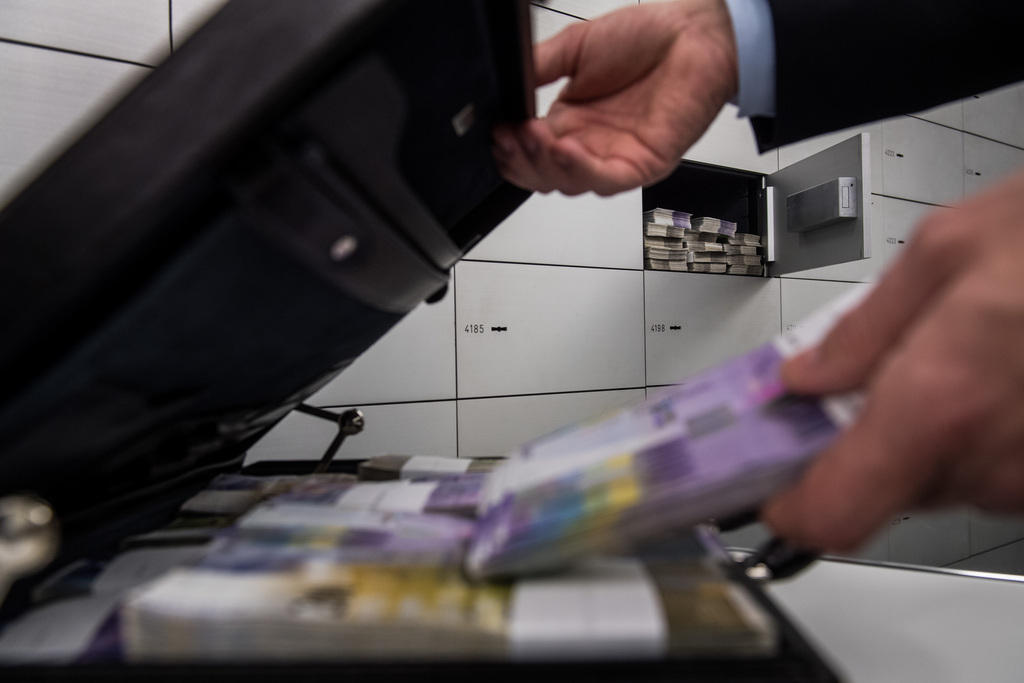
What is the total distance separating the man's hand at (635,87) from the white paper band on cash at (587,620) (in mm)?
550

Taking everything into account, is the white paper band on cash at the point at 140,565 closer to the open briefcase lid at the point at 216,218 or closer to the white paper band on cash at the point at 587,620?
the open briefcase lid at the point at 216,218

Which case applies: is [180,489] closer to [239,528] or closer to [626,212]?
[239,528]

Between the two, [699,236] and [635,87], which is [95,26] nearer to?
[635,87]

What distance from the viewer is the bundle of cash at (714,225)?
81.5 inches

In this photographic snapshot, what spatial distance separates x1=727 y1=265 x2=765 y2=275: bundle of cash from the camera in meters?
2.14

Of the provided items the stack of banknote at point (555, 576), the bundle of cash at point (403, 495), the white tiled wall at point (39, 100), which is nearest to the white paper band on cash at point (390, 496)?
the bundle of cash at point (403, 495)

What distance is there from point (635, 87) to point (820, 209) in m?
1.35

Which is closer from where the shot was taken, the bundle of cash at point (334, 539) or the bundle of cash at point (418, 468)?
the bundle of cash at point (334, 539)

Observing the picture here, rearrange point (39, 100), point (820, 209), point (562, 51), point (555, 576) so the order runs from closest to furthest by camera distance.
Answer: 1. point (555, 576)
2. point (562, 51)
3. point (39, 100)
4. point (820, 209)

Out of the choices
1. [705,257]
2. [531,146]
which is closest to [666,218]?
[705,257]

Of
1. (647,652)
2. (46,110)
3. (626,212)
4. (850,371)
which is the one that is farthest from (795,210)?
(46,110)

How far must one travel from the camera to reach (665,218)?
1.96m

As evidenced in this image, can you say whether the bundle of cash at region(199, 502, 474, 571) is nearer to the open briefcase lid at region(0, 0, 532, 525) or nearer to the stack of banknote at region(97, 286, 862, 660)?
the stack of banknote at region(97, 286, 862, 660)

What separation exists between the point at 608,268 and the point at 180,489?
1505 mm
